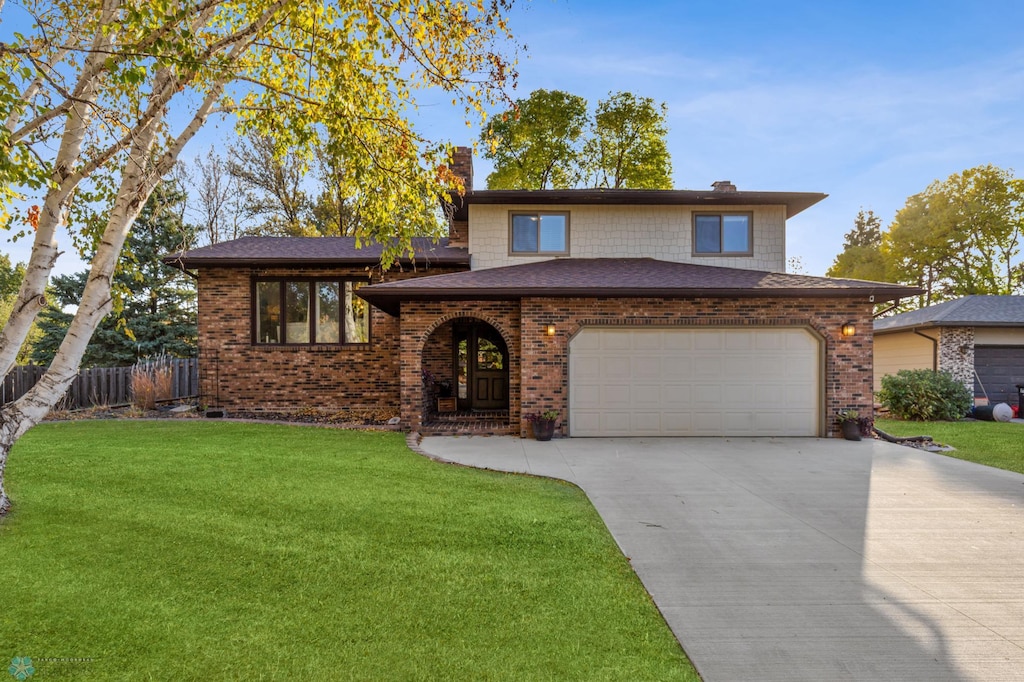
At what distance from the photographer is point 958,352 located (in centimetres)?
1523

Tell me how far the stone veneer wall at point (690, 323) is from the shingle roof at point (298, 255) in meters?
3.29

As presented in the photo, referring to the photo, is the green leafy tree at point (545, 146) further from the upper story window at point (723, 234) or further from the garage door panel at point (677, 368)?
the garage door panel at point (677, 368)

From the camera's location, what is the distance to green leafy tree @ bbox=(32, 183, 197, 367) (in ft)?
59.8

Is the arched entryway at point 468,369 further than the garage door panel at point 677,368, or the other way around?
the arched entryway at point 468,369

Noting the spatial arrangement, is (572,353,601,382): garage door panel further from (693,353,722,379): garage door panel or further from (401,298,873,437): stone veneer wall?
(693,353,722,379): garage door panel

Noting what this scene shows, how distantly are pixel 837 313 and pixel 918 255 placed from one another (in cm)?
2473

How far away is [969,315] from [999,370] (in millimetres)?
1808

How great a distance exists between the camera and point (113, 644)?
2736mm

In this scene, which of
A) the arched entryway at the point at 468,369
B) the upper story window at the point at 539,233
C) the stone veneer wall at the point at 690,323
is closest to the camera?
the stone veneer wall at the point at 690,323

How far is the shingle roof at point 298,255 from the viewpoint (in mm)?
12109

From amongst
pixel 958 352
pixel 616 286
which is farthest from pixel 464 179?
pixel 958 352

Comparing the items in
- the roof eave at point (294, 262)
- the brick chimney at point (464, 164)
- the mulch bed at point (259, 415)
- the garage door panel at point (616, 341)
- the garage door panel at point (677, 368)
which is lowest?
the mulch bed at point (259, 415)

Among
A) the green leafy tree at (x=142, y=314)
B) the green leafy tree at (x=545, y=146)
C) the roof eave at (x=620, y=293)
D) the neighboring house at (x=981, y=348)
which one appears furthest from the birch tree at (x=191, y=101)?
the green leafy tree at (x=545, y=146)

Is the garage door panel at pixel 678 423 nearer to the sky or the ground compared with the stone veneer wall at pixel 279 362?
nearer to the ground
